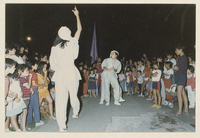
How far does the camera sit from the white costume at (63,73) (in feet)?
9.67

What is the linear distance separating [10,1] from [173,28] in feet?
24.3

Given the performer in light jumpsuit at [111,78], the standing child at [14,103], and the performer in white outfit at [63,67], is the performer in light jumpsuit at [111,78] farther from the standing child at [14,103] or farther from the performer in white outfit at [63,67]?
the standing child at [14,103]

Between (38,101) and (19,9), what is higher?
(19,9)

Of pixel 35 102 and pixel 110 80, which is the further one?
pixel 110 80

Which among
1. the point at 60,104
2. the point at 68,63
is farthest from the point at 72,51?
the point at 60,104

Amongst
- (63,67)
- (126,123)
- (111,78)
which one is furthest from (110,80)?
(63,67)

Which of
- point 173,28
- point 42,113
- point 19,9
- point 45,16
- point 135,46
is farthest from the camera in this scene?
point 135,46

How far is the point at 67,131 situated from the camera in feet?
9.74

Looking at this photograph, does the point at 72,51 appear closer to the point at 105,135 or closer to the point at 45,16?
the point at 105,135

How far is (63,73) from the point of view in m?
3.03

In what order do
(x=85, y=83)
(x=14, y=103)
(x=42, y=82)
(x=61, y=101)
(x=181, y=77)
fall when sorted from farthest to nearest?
1. (x=85, y=83)
2. (x=181, y=77)
3. (x=42, y=82)
4. (x=61, y=101)
5. (x=14, y=103)

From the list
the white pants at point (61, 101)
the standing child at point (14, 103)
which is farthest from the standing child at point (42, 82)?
the white pants at point (61, 101)

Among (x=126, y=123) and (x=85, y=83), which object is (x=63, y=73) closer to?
(x=126, y=123)

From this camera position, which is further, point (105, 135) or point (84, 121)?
point (84, 121)
